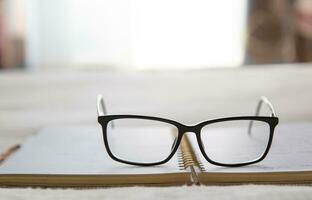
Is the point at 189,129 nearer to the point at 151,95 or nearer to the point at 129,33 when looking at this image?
the point at 151,95

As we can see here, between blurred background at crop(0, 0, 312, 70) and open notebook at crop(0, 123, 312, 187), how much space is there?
1213 mm

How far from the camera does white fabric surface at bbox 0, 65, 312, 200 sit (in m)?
0.80

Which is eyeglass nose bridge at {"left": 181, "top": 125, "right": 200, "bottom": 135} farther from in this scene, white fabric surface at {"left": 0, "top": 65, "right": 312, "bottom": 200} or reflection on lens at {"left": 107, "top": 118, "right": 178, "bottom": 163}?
white fabric surface at {"left": 0, "top": 65, "right": 312, "bottom": 200}

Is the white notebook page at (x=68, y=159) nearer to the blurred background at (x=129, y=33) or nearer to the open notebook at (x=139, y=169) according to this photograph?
the open notebook at (x=139, y=169)

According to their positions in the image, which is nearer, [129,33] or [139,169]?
[139,169]

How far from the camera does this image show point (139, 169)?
1.39ft

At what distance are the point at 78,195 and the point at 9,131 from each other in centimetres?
41

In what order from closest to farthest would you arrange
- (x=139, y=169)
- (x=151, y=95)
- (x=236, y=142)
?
(x=139, y=169) → (x=236, y=142) → (x=151, y=95)

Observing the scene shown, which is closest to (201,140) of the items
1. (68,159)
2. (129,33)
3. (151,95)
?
(68,159)

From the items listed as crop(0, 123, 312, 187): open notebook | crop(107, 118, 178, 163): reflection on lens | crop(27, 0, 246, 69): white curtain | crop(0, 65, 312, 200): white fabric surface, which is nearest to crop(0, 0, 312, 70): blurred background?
crop(27, 0, 246, 69): white curtain

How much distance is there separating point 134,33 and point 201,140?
129 centimetres

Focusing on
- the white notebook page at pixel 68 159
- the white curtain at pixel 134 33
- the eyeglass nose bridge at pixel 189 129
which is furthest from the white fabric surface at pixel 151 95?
the white curtain at pixel 134 33

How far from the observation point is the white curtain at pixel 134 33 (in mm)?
1684

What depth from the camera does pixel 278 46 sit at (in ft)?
5.99
